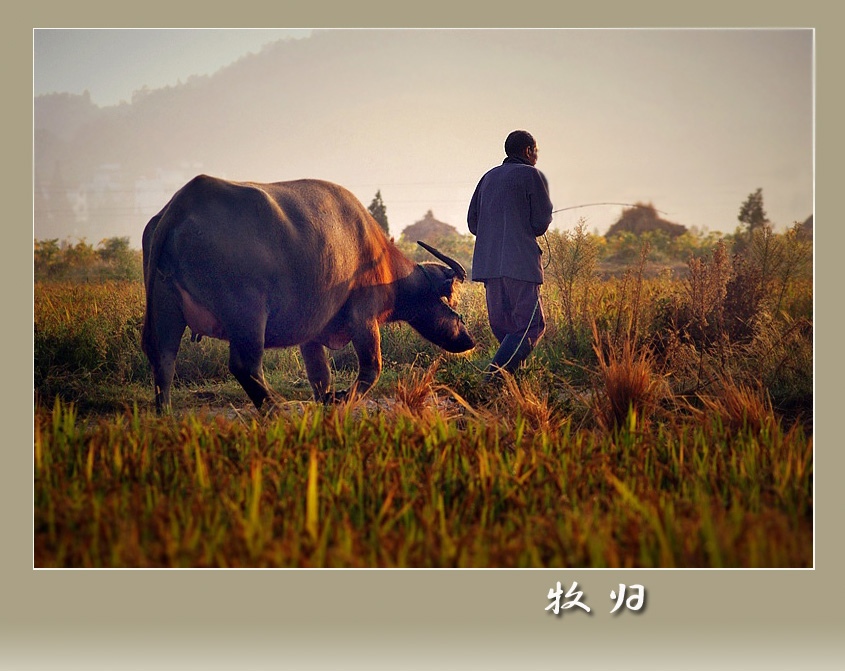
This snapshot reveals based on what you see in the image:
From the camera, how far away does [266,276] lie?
602 centimetres

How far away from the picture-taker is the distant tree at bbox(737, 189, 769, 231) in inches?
254

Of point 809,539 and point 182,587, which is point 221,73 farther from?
point 809,539

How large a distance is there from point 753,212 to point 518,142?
5.19 feet

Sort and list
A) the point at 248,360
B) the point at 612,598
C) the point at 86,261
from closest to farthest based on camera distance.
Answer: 1. the point at 612,598
2. the point at 248,360
3. the point at 86,261

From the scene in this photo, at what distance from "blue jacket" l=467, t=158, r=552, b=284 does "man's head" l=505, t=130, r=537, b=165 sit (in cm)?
5

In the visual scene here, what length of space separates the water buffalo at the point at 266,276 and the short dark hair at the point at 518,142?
2.99ft

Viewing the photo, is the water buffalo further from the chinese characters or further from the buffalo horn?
the chinese characters

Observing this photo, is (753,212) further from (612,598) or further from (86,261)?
(86,261)

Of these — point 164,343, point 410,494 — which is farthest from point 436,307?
point 410,494

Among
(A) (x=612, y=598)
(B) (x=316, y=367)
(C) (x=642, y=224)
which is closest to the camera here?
(A) (x=612, y=598)

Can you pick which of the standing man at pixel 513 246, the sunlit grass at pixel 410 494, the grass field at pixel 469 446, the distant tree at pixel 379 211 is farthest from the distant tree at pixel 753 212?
the distant tree at pixel 379 211

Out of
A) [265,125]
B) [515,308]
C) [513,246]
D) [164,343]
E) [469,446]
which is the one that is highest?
[265,125]

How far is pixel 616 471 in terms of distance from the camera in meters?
5.02

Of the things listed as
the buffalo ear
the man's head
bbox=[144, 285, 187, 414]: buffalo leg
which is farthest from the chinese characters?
the man's head
